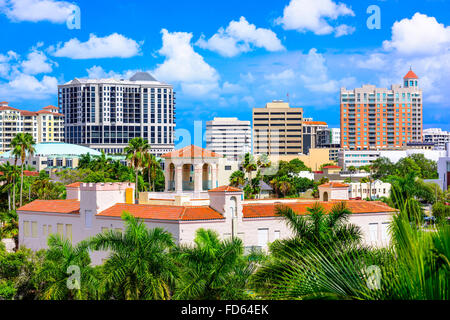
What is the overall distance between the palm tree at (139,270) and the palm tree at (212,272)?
2.03 ft

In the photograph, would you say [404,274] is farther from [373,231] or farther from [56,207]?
[56,207]

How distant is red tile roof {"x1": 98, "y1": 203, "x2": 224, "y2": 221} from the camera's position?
3672cm

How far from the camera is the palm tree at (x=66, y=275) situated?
23250 mm

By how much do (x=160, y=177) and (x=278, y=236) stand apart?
6760cm

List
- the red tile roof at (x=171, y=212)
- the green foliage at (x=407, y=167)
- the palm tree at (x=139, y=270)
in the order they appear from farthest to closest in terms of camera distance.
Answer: the green foliage at (x=407, y=167) → the red tile roof at (x=171, y=212) → the palm tree at (x=139, y=270)

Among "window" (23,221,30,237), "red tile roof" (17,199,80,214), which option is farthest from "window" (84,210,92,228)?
"window" (23,221,30,237)

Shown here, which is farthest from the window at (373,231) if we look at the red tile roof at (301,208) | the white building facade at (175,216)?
the red tile roof at (301,208)

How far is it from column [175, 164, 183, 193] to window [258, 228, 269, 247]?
8.83m

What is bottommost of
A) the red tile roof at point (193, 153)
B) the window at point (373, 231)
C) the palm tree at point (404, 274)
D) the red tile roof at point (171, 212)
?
the window at point (373, 231)

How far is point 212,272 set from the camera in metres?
19.6

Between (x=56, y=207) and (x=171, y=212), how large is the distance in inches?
438

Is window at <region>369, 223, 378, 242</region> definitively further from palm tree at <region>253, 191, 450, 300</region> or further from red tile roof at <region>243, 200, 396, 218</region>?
palm tree at <region>253, 191, 450, 300</region>

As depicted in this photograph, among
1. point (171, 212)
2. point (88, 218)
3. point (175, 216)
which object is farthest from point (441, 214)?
point (88, 218)

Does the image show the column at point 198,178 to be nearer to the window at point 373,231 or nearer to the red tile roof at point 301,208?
the red tile roof at point 301,208
